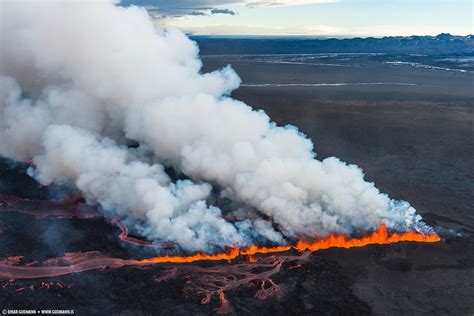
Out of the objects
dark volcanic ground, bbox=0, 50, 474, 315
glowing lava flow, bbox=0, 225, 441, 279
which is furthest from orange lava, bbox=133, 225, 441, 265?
dark volcanic ground, bbox=0, 50, 474, 315

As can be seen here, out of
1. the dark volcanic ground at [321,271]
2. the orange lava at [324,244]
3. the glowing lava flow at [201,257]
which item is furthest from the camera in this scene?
the orange lava at [324,244]

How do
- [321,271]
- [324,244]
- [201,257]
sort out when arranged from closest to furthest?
[321,271], [201,257], [324,244]

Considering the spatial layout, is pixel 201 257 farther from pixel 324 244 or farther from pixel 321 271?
pixel 324 244

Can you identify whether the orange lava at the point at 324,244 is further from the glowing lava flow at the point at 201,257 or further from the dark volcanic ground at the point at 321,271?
the dark volcanic ground at the point at 321,271

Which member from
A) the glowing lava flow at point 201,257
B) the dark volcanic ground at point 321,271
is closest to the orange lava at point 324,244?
the glowing lava flow at point 201,257

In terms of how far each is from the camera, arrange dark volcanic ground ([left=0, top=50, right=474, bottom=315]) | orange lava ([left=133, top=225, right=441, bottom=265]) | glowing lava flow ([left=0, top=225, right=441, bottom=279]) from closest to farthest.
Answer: dark volcanic ground ([left=0, top=50, right=474, bottom=315]), glowing lava flow ([left=0, top=225, right=441, bottom=279]), orange lava ([left=133, top=225, right=441, bottom=265])

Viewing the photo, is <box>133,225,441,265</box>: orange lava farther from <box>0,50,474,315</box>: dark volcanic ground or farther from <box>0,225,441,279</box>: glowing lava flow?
<box>0,50,474,315</box>: dark volcanic ground

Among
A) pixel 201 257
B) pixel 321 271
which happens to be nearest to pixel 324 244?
pixel 321 271

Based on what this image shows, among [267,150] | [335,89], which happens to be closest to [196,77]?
[267,150]
